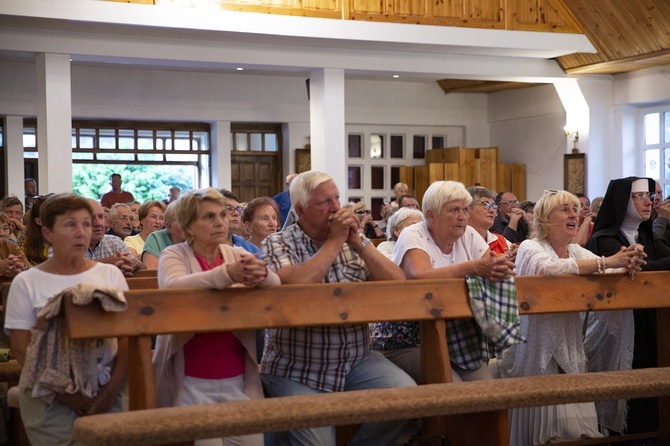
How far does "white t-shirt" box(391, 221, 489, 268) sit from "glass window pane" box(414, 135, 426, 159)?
1266cm

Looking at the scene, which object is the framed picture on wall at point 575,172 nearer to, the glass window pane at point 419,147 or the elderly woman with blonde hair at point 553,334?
the glass window pane at point 419,147

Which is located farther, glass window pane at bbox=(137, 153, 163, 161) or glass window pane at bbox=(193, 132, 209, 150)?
glass window pane at bbox=(193, 132, 209, 150)

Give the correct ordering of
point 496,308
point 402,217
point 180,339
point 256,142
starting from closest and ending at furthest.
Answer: point 180,339
point 496,308
point 402,217
point 256,142

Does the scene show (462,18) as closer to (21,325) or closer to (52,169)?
(52,169)

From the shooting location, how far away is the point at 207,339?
145 inches

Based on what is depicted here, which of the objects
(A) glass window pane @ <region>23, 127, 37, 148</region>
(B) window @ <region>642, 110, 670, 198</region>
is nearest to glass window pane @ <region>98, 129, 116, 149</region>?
(A) glass window pane @ <region>23, 127, 37, 148</region>

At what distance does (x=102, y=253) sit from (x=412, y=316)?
2.63 meters

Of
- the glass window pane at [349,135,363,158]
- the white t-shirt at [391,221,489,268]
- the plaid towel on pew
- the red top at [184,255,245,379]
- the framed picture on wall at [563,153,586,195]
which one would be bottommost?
the red top at [184,255,245,379]

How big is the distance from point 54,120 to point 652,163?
29.7ft

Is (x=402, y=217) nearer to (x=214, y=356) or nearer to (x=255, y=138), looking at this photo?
(x=214, y=356)

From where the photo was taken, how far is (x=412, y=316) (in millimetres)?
3891

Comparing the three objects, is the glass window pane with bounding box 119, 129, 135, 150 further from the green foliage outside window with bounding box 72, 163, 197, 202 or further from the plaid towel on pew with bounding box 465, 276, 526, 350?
the plaid towel on pew with bounding box 465, 276, 526, 350

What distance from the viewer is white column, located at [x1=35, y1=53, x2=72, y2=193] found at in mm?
10859

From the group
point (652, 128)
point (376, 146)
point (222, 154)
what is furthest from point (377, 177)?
point (652, 128)
